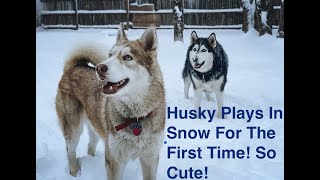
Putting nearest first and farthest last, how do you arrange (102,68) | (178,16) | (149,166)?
1. (102,68)
2. (149,166)
3. (178,16)

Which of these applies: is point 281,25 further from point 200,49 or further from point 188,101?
point 188,101

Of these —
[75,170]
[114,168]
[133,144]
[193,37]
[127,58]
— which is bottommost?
[75,170]

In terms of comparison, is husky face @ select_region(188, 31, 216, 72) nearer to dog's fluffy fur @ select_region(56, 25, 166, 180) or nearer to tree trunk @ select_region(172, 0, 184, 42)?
tree trunk @ select_region(172, 0, 184, 42)

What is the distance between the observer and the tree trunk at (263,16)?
246 cm

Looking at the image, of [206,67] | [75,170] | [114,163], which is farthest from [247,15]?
[75,170]

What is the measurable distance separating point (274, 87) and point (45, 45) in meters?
1.40

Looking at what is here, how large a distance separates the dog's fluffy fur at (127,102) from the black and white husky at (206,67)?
1.51ft

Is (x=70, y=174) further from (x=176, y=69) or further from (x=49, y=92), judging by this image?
(x=176, y=69)

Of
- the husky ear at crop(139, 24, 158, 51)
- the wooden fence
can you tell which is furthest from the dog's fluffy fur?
the wooden fence

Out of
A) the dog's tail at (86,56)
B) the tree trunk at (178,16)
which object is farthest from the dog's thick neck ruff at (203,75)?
the dog's tail at (86,56)

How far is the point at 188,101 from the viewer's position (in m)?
2.34

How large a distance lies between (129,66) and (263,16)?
113cm

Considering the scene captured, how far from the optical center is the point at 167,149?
2236 mm
